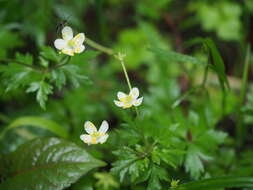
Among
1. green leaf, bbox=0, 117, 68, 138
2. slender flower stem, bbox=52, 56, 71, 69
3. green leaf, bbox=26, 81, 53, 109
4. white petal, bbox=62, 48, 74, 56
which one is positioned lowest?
green leaf, bbox=0, 117, 68, 138

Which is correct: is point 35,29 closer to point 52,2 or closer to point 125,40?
point 52,2

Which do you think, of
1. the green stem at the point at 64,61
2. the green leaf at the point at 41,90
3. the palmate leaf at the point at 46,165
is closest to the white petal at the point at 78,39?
the green stem at the point at 64,61

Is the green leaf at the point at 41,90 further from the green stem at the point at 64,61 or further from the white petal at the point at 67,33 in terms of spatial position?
the white petal at the point at 67,33

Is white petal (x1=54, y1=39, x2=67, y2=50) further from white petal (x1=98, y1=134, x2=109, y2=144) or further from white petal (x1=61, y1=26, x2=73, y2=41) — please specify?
white petal (x1=98, y1=134, x2=109, y2=144)

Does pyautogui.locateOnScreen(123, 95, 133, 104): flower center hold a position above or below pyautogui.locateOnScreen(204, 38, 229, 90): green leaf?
below

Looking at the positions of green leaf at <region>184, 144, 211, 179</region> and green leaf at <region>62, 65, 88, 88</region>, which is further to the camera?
green leaf at <region>184, 144, 211, 179</region>

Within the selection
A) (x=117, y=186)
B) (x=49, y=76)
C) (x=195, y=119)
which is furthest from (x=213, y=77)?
(x=49, y=76)

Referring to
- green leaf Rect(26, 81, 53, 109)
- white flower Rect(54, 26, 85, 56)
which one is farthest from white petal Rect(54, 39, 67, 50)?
green leaf Rect(26, 81, 53, 109)

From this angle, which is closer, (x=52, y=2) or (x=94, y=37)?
(x=52, y=2)
